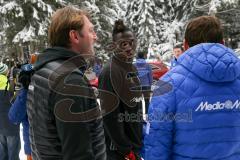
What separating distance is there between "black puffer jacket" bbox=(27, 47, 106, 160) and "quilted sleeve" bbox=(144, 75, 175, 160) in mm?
419

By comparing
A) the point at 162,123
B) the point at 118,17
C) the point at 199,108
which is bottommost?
the point at 118,17

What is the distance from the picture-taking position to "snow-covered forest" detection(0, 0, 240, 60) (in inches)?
781

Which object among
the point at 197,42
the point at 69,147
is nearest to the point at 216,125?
the point at 197,42

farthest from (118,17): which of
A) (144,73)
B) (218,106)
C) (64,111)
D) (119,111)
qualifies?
(64,111)

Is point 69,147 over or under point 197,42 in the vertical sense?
under

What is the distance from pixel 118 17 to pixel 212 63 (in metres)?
23.1

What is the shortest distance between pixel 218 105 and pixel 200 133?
0.70ft

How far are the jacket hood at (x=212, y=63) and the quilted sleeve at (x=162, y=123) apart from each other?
0.19 metres

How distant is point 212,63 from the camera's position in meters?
2.46

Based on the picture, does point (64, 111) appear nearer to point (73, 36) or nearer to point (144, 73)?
point (73, 36)

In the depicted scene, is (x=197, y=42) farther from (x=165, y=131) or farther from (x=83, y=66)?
(x=83, y=66)

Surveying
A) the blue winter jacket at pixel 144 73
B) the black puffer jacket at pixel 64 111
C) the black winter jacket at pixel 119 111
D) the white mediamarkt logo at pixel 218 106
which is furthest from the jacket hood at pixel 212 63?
the blue winter jacket at pixel 144 73

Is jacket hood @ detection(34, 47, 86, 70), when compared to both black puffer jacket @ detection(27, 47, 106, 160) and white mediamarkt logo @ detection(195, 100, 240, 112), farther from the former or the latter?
white mediamarkt logo @ detection(195, 100, 240, 112)

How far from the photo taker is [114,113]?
332 centimetres
